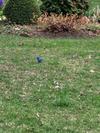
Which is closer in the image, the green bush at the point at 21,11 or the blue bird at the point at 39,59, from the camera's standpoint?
the blue bird at the point at 39,59

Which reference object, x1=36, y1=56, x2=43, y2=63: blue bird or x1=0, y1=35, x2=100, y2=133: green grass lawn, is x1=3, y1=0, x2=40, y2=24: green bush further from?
x1=36, y1=56, x2=43, y2=63: blue bird

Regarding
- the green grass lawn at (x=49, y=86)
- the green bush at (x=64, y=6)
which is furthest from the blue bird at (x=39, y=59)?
the green bush at (x=64, y=6)

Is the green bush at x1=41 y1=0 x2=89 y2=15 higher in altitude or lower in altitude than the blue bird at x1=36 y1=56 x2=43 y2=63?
lower

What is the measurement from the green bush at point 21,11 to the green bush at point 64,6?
26.4 inches

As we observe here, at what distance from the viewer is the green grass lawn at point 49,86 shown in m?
5.92

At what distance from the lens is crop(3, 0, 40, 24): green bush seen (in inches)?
467

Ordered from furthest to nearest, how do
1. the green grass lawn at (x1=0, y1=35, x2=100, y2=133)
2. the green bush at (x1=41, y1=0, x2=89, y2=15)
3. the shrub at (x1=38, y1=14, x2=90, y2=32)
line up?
the green bush at (x1=41, y1=0, x2=89, y2=15) → the shrub at (x1=38, y1=14, x2=90, y2=32) → the green grass lawn at (x1=0, y1=35, x2=100, y2=133)

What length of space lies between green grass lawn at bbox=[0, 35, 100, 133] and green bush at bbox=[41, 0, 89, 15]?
214 cm

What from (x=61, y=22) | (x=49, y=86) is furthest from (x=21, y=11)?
(x=49, y=86)

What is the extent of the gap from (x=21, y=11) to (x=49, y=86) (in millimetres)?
4881

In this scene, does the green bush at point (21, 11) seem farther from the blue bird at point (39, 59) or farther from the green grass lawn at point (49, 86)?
the blue bird at point (39, 59)

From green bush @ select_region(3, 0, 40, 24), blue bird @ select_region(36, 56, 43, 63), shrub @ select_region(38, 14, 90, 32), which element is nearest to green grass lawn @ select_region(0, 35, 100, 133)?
blue bird @ select_region(36, 56, 43, 63)

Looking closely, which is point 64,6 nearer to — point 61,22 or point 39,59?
point 61,22

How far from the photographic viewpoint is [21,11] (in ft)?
39.1
